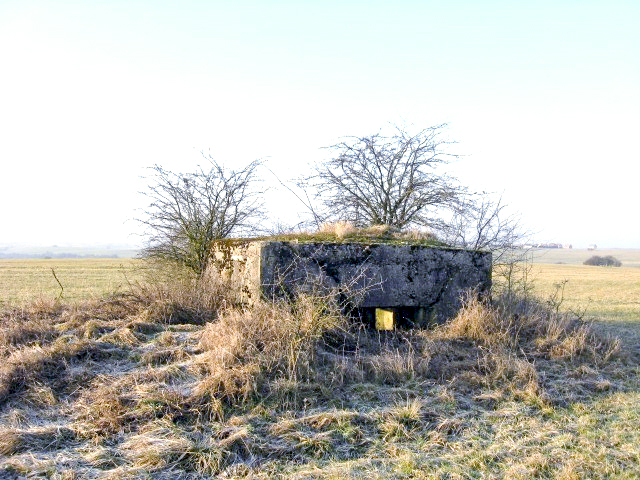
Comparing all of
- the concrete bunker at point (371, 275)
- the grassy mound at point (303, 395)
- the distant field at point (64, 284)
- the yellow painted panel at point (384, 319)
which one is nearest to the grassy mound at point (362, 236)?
the concrete bunker at point (371, 275)

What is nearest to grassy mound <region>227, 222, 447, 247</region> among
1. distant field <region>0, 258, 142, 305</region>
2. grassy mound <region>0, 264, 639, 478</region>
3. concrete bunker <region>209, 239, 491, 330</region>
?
concrete bunker <region>209, 239, 491, 330</region>

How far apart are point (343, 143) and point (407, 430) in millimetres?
7412

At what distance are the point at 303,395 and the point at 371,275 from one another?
2.35 m

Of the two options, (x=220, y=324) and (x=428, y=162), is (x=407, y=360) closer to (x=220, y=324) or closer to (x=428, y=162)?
(x=220, y=324)

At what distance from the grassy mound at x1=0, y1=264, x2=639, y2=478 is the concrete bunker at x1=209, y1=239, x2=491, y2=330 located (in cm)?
41

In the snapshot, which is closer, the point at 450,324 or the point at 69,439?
the point at 69,439

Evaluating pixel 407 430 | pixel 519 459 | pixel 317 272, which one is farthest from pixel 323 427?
pixel 317 272

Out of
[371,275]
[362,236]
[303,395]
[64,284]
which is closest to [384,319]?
[371,275]

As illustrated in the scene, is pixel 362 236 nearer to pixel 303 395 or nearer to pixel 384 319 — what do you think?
pixel 384 319

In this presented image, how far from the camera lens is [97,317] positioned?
24.1ft

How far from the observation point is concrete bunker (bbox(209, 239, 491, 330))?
268 inches

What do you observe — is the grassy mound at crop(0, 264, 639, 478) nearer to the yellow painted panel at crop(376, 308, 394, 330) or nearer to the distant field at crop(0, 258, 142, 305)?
the yellow painted panel at crop(376, 308, 394, 330)

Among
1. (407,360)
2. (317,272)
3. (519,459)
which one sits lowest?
(519,459)

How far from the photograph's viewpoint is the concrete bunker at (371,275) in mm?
6809
